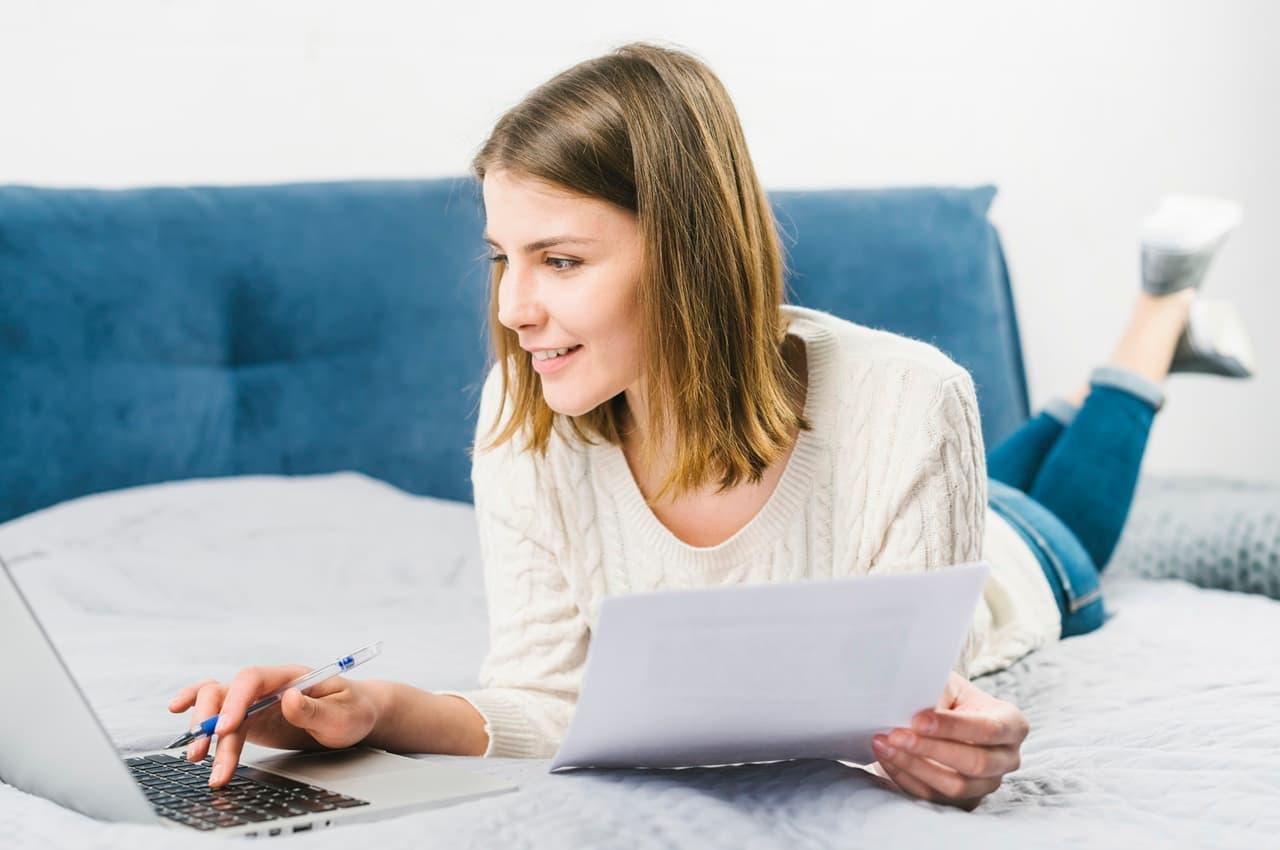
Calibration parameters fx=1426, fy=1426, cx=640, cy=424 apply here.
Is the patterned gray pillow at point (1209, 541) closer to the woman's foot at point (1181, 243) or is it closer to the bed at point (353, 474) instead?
the bed at point (353, 474)

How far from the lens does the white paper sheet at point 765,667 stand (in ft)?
2.45

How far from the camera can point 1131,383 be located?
189 cm

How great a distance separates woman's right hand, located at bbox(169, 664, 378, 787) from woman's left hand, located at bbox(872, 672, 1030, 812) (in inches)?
14.1

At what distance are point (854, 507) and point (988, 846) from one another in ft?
1.29

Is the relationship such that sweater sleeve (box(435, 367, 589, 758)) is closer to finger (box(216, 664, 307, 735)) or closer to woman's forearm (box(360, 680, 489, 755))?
woman's forearm (box(360, 680, 489, 755))

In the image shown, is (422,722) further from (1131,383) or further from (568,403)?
(1131,383)

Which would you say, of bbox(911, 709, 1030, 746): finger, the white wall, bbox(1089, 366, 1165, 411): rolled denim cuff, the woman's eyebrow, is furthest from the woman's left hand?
the white wall

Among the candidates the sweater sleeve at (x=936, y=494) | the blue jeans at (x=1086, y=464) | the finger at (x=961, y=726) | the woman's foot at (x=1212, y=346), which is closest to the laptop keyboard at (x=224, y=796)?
the finger at (x=961, y=726)

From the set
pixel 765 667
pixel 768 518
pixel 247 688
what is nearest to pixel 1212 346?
pixel 768 518

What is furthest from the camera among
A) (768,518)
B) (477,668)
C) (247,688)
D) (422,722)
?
(477,668)

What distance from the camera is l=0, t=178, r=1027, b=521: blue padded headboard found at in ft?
6.54

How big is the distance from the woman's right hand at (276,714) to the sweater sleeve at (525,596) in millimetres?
191

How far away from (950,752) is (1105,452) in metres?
1.06

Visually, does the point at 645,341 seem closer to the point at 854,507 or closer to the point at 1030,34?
the point at 854,507
